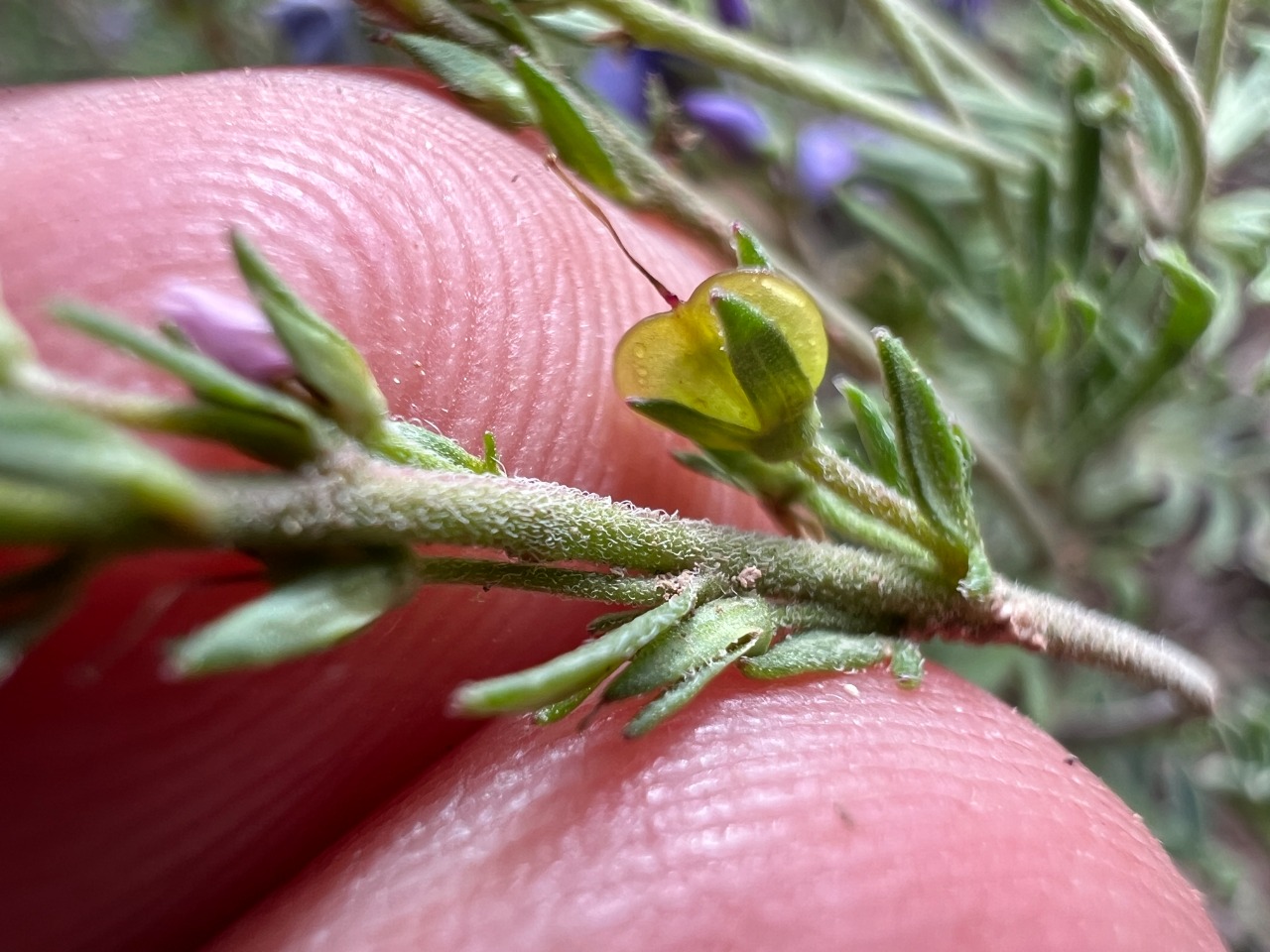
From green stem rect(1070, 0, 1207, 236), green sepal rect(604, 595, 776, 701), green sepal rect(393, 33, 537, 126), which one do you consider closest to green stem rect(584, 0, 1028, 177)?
green sepal rect(393, 33, 537, 126)

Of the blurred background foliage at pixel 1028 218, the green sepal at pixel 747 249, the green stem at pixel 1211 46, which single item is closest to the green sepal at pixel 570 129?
the blurred background foliage at pixel 1028 218

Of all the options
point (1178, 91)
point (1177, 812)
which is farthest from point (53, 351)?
point (1177, 812)

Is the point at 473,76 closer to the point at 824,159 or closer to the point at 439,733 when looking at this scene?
the point at 439,733

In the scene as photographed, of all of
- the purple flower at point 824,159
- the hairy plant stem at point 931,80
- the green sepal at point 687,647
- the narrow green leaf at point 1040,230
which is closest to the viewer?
the green sepal at point 687,647

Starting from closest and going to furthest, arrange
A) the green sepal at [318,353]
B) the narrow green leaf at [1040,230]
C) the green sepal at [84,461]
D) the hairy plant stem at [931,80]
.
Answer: the green sepal at [84,461] < the green sepal at [318,353] < the hairy plant stem at [931,80] < the narrow green leaf at [1040,230]

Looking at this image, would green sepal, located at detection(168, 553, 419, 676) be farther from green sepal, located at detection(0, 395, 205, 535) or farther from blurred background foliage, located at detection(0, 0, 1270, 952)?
blurred background foliage, located at detection(0, 0, 1270, 952)

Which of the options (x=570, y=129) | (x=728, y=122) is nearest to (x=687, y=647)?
(x=570, y=129)

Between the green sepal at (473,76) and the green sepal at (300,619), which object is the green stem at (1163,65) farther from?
the green sepal at (300,619)
